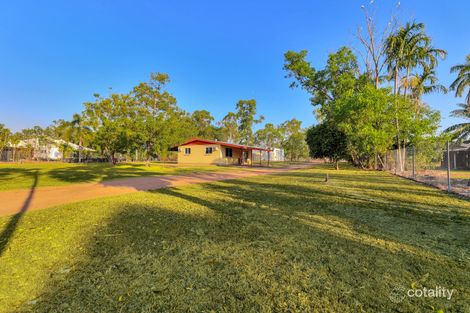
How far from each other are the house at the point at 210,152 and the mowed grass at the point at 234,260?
24647mm

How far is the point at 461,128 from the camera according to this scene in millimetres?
24547

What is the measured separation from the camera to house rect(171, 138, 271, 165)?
29812mm

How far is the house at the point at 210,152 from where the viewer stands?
29.8 m

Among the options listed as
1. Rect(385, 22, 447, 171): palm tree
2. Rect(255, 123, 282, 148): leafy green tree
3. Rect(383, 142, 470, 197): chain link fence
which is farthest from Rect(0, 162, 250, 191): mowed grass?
Rect(255, 123, 282, 148): leafy green tree

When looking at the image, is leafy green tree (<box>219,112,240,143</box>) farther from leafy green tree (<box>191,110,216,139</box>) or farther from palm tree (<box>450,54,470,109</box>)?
palm tree (<box>450,54,470,109</box>)

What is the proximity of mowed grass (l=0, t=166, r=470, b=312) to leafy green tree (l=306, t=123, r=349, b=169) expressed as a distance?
14.0 metres

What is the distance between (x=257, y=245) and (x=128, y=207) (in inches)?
152

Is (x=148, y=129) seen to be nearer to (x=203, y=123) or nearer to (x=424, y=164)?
(x=424, y=164)

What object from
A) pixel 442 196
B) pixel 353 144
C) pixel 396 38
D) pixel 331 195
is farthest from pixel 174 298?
pixel 396 38

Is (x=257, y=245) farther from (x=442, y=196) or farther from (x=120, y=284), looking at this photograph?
(x=442, y=196)

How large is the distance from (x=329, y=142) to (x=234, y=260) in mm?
18092

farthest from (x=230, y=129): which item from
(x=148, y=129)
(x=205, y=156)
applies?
(x=148, y=129)

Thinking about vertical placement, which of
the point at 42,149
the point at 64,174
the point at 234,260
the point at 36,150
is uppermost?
the point at 42,149

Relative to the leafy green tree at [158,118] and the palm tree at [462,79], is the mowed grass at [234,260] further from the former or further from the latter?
the palm tree at [462,79]
